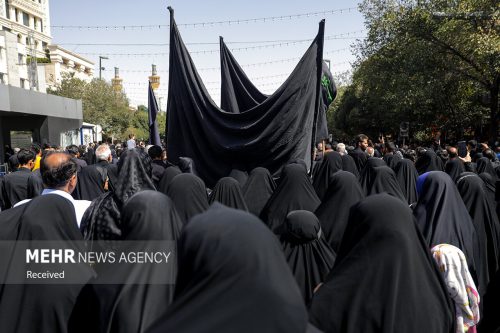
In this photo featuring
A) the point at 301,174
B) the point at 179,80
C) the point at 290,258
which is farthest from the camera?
the point at 179,80

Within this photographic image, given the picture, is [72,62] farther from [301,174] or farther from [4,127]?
[301,174]

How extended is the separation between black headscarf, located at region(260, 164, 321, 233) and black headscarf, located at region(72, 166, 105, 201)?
2147 mm

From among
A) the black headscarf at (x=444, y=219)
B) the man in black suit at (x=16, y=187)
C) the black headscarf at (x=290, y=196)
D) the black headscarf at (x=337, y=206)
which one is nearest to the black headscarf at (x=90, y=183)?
the man in black suit at (x=16, y=187)

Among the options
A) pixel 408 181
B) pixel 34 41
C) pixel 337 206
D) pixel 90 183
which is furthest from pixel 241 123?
pixel 34 41

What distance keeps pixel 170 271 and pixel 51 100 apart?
19.9 meters

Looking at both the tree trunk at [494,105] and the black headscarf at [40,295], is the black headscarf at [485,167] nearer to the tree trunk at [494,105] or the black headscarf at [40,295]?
the black headscarf at [40,295]

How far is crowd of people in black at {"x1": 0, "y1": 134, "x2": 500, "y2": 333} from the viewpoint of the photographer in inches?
56.5

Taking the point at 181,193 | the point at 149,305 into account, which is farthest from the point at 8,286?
the point at 181,193

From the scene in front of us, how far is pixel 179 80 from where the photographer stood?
5.75 meters

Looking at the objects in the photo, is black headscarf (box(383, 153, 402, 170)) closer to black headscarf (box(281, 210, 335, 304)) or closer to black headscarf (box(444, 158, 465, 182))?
black headscarf (box(444, 158, 465, 182))

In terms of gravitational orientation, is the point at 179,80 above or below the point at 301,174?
above

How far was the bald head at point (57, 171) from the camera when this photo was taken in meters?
3.10

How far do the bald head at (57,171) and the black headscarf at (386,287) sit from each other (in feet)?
5.84

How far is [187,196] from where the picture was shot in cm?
446
